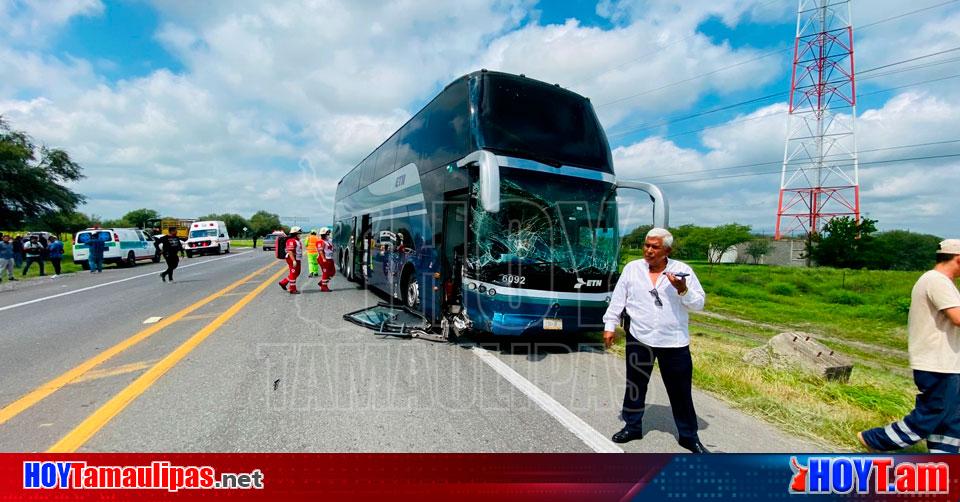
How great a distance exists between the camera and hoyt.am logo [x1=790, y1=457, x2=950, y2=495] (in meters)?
2.87

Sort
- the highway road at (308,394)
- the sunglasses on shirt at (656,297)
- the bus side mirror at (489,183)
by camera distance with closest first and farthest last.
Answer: the highway road at (308,394) < the sunglasses on shirt at (656,297) < the bus side mirror at (489,183)

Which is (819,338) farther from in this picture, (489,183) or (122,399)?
(122,399)

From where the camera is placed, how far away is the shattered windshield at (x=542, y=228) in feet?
21.0

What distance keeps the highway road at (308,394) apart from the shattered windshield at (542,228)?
52.2 inches

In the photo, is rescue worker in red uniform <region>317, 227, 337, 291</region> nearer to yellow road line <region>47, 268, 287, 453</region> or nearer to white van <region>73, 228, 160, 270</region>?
yellow road line <region>47, 268, 287, 453</region>

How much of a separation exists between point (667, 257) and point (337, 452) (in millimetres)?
2987

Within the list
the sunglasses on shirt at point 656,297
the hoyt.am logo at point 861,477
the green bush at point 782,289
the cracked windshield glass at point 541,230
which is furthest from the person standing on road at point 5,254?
the green bush at point 782,289

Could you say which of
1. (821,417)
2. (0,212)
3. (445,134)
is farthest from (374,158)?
(0,212)

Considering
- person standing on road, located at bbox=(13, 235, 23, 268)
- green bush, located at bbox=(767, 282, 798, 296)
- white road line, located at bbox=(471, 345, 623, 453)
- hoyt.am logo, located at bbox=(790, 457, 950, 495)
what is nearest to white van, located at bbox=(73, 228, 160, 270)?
person standing on road, located at bbox=(13, 235, 23, 268)

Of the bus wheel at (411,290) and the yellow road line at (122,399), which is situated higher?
the bus wheel at (411,290)

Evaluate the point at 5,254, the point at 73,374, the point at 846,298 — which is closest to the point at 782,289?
the point at 846,298

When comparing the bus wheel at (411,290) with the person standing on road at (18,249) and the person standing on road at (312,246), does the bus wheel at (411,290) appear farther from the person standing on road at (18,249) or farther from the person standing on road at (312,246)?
the person standing on road at (18,249)

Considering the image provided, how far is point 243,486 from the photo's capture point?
2680mm

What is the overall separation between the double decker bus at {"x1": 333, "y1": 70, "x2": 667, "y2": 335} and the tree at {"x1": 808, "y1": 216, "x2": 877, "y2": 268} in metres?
55.2
